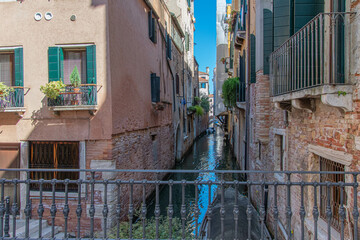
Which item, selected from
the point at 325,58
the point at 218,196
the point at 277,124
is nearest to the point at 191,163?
the point at 218,196

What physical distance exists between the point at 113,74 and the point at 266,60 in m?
4.23

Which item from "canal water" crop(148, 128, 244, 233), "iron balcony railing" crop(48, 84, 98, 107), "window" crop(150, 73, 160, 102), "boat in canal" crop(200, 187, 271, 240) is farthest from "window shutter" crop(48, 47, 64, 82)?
"boat in canal" crop(200, 187, 271, 240)

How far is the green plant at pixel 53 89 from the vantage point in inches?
256

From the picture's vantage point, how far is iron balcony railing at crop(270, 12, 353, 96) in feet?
11.1

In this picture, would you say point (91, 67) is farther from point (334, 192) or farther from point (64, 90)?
point (334, 192)

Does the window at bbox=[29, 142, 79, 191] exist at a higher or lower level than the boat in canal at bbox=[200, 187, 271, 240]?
higher

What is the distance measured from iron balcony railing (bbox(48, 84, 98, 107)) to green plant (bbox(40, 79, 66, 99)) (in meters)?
0.16

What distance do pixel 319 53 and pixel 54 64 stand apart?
6.30 m

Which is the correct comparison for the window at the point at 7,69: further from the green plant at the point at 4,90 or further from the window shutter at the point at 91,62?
the window shutter at the point at 91,62

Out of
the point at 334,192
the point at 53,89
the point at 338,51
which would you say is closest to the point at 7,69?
the point at 53,89

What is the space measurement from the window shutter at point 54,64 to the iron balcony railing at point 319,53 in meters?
5.69

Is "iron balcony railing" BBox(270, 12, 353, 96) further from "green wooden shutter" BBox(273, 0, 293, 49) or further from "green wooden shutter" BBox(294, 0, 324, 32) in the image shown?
"green wooden shutter" BBox(273, 0, 293, 49)

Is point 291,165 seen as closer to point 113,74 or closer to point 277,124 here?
point 277,124

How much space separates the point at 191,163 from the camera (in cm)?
1794
